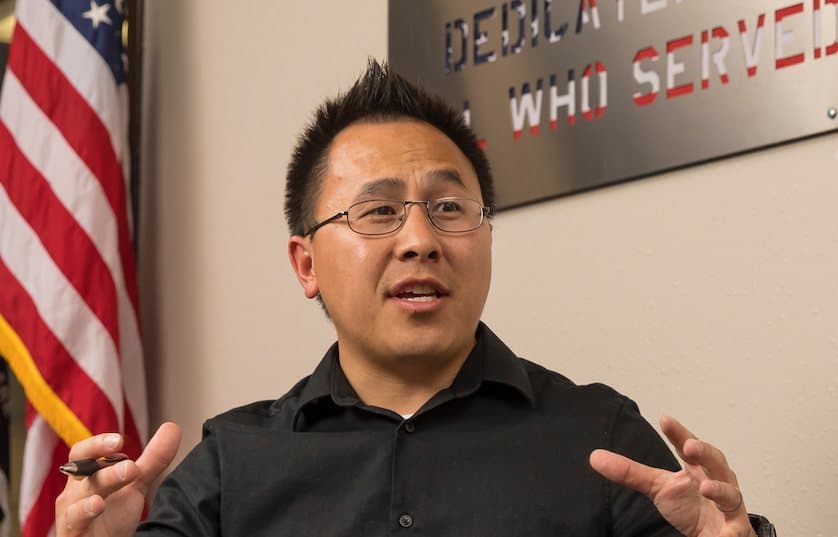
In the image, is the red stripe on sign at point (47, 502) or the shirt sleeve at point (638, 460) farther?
the red stripe on sign at point (47, 502)

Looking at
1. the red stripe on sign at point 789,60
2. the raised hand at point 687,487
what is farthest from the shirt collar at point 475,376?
the red stripe on sign at point 789,60

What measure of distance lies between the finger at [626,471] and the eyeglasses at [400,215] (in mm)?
440

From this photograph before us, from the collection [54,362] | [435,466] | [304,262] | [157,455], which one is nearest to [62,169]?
[54,362]

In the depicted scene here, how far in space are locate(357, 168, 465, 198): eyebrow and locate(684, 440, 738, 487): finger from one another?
0.54 meters

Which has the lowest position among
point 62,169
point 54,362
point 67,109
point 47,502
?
point 47,502

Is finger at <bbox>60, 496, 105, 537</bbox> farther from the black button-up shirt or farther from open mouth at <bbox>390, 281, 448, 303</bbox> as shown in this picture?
open mouth at <bbox>390, 281, 448, 303</bbox>

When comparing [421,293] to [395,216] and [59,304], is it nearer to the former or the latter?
[395,216]

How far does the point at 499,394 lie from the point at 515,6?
2.56ft

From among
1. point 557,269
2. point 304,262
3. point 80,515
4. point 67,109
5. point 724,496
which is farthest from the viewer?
point 67,109

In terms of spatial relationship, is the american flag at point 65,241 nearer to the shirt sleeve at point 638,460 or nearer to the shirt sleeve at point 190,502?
the shirt sleeve at point 190,502

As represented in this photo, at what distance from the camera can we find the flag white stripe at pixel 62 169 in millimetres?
2701

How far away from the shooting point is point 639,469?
1.22 metres

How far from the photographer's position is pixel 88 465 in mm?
1341

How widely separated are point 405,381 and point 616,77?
61cm
